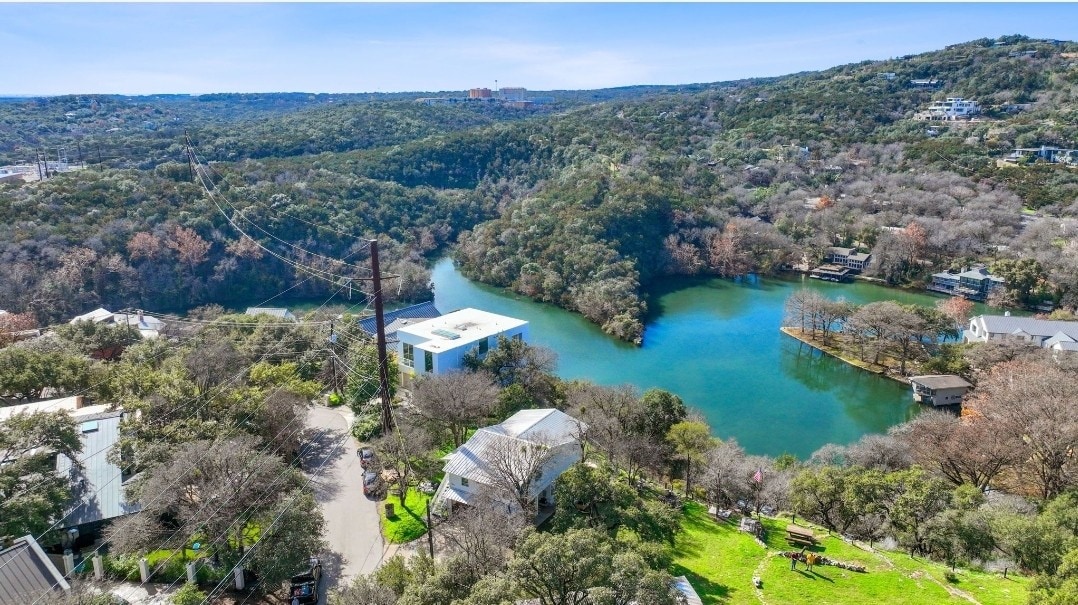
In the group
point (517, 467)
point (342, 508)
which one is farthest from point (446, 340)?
point (517, 467)

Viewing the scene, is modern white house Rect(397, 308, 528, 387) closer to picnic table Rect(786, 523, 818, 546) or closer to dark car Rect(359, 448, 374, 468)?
dark car Rect(359, 448, 374, 468)

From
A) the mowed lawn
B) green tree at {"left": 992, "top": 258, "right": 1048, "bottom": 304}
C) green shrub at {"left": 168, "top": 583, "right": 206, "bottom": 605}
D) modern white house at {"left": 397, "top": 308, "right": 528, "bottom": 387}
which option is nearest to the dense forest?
green tree at {"left": 992, "top": 258, "right": 1048, "bottom": 304}

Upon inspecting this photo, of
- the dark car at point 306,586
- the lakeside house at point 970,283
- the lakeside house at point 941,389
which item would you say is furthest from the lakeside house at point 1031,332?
the dark car at point 306,586

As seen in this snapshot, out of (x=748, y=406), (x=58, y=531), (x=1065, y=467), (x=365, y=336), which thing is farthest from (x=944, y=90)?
(x=58, y=531)

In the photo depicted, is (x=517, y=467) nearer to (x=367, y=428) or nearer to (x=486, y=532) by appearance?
(x=486, y=532)

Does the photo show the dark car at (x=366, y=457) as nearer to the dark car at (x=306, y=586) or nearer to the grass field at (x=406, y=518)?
the grass field at (x=406, y=518)

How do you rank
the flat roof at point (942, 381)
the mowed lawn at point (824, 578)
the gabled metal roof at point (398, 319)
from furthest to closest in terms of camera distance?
the gabled metal roof at point (398, 319)
the flat roof at point (942, 381)
the mowed lawn at point (824, 578)
